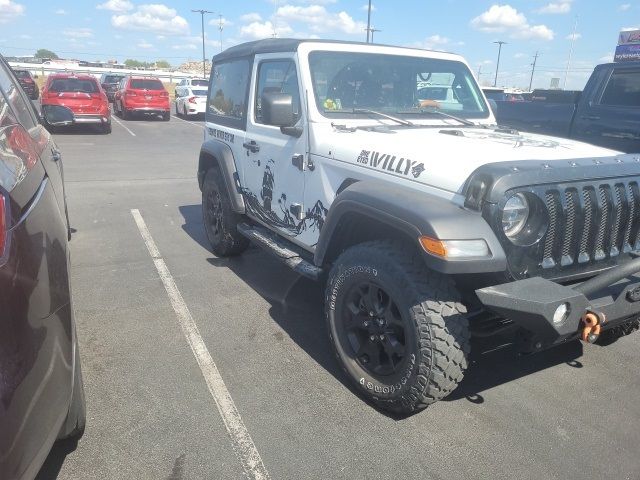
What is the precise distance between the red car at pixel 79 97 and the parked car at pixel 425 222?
13393 millimetres

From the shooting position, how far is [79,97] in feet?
51.3

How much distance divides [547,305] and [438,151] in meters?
1.07

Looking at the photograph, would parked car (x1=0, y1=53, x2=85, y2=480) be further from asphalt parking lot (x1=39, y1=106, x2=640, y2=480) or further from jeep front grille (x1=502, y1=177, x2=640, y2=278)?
jeep front grille (x1=502, y1=177, x2=640, y2=278)

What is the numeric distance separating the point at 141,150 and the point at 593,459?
42.0 feet

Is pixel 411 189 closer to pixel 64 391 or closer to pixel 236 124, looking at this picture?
pixel 64 391

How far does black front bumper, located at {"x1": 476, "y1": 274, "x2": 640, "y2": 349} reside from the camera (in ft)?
7.30

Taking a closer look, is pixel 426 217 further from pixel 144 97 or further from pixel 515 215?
pixel 144 97

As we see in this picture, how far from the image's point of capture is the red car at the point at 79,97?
1551 cm

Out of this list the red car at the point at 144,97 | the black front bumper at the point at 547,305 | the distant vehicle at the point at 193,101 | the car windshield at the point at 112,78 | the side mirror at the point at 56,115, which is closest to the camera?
the black front bumper at the point at 547,305

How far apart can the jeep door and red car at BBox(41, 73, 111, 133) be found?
12958 millimetres

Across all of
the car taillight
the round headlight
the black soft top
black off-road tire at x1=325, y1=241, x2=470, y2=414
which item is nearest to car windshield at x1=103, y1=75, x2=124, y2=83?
the black soft top

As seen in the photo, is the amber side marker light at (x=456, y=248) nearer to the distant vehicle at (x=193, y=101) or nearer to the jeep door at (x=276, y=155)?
the jeep door at (x=276, y=155)

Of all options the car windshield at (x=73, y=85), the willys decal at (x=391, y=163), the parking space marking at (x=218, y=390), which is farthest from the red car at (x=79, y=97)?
the willys decal at (x=391, y=163)

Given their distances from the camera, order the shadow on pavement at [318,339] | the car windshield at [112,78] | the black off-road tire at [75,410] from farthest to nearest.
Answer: the car windshield at [112,78]
the shadow on pavement at [318,339]
the black off-road tire at [75,410]
